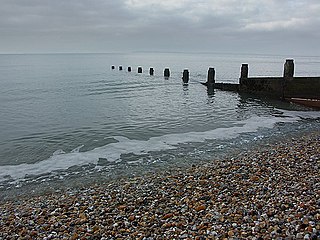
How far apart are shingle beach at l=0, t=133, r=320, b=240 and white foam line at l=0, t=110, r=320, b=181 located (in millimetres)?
2098

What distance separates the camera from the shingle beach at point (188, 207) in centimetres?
482

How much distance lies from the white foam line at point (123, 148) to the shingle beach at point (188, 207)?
2.10 metres

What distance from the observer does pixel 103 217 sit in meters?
5.70

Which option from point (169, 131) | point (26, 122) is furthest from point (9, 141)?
point (169, 131)

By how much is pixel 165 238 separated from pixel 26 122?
44.4 feet

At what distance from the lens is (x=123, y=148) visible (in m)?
11.3

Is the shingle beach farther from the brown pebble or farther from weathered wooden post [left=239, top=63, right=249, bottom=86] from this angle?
weathered wooden post [left=239, top=63, right=249, bottom=86]

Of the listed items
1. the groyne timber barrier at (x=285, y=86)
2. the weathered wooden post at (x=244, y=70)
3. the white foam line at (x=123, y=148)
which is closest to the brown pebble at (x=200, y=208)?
the white foam line at (x=123, y=148)

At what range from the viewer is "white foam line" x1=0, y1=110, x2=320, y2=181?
9.23 m

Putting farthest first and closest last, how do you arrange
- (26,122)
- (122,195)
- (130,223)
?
1. (26,122)
2. (122,195)
3. (130,223)

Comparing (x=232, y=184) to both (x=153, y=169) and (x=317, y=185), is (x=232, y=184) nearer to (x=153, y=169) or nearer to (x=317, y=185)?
(x=317, y=185)

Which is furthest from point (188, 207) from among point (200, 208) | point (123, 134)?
point (123, 134)

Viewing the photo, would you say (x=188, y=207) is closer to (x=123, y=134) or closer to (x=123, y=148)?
(x=123, y=148)

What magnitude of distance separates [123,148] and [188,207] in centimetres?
584
